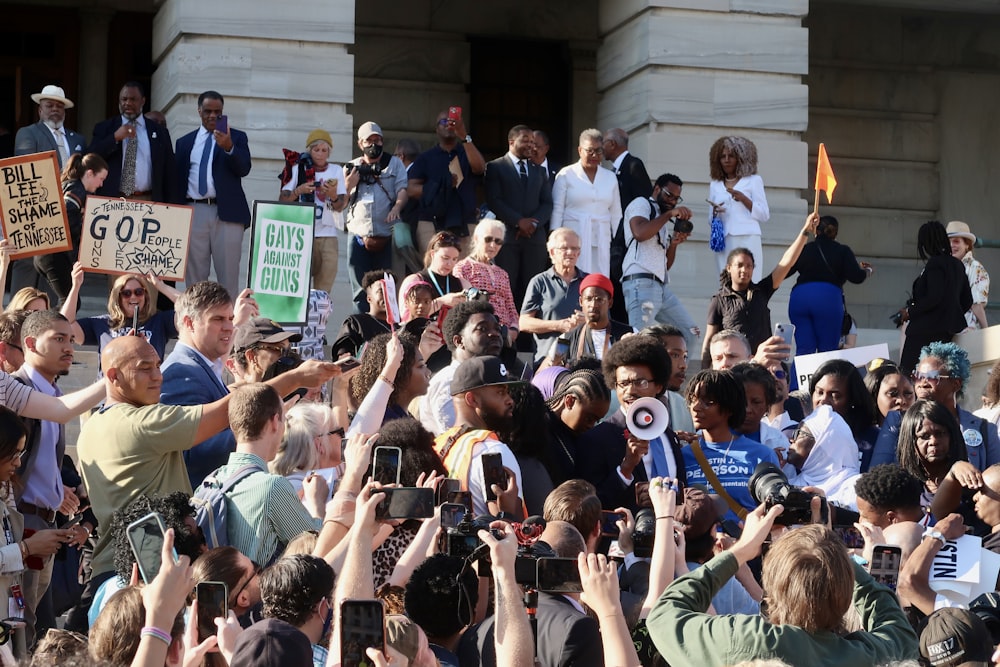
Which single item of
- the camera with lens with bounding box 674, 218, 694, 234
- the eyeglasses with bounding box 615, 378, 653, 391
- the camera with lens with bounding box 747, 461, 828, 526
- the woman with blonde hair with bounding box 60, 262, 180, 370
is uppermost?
the camera with lens with bounding box 674, 218, 694, 234

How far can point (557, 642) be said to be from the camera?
5520 mm

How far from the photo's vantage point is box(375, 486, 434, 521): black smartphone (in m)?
5.41

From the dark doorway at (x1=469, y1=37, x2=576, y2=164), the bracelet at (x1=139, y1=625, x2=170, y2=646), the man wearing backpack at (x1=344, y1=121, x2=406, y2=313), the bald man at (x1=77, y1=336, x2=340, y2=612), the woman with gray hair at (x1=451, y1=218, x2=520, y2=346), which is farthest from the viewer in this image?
the dark doorway at (x1=469, y1=37, x2=576, y2=164)

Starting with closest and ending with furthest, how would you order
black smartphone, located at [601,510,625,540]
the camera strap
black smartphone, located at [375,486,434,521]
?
black smartphone, located at [375,486,434,521], black smartphone, located at [601,510,625,540], the camera strap

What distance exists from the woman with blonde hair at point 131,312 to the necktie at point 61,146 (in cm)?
266

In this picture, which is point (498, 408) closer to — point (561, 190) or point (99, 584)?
point (99, 584)

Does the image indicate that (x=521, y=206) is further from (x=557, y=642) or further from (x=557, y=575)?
(x=557, y=575)

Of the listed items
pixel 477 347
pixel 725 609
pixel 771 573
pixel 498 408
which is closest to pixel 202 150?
pixel 477 347

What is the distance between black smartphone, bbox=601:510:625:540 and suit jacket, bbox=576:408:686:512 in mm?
482

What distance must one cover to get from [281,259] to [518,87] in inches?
396

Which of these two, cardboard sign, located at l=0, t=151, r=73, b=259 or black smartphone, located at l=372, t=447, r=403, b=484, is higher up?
cardboard sign, located at l=0, t=151, r=73, b=259

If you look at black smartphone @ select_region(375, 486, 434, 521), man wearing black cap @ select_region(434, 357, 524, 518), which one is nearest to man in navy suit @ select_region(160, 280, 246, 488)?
man wearing black cap @ select_region(434, 357, 524, 518)

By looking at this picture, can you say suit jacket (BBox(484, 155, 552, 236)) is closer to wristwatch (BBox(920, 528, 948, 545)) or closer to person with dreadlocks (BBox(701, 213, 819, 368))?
person with dreadlocks (BBox(701, 213, 819, 368))

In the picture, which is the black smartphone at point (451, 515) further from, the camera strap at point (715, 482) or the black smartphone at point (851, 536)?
the camera strap at point (715, 482)
